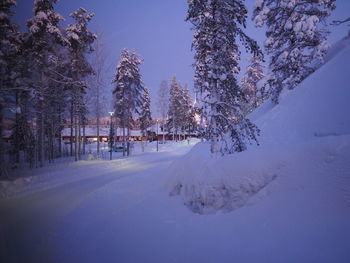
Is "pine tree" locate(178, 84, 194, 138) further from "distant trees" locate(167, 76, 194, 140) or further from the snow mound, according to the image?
the snow mound

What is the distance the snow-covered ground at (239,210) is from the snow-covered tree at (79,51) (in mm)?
14368

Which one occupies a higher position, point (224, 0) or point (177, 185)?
point (224, 0)

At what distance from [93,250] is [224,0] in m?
9.62

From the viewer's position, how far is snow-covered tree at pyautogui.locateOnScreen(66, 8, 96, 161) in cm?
2046

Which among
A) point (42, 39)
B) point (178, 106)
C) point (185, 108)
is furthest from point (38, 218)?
point (185, 108)

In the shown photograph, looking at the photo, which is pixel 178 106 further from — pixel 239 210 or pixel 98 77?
pixel 239 210

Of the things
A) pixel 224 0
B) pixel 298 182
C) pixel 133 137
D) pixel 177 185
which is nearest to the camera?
pixel 298 182

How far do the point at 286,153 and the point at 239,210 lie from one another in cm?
203

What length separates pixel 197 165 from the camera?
8.12 meters

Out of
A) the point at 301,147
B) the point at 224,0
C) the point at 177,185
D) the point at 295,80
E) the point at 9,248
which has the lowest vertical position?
the point at 9,248

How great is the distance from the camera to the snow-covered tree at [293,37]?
12172 millimetres

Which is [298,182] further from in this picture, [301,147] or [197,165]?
[197,165]

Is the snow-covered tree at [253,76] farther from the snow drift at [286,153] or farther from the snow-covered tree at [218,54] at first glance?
the snow-covered tree at [218,54]

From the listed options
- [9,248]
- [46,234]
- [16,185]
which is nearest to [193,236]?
[46,234]
